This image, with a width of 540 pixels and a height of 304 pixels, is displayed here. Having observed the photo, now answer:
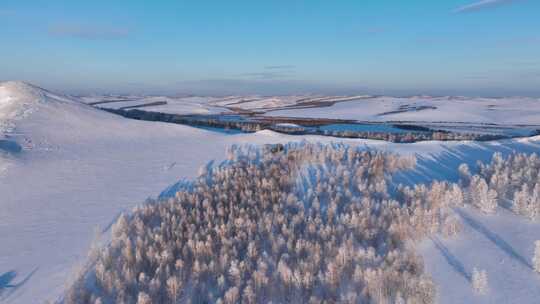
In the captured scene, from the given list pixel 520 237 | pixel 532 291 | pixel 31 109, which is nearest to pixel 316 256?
pixel 532 291

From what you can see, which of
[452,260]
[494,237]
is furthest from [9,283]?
[494,237]

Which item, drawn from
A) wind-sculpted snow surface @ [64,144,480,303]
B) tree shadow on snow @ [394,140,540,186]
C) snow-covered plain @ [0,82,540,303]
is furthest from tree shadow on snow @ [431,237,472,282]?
tree shadow on snow @ [394,140,540,186]

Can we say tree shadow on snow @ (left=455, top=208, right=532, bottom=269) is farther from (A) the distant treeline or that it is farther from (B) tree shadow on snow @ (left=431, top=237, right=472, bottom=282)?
(A) the distant treeline

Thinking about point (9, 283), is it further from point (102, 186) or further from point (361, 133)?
point (361, 133)

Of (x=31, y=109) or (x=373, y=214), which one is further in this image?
(x=31, y=109)

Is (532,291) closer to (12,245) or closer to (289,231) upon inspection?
(289,231)

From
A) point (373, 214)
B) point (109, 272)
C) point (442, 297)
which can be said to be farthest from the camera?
point (373, 214)

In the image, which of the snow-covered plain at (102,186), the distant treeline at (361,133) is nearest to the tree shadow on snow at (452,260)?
the snow-covered plain at (102,186)
